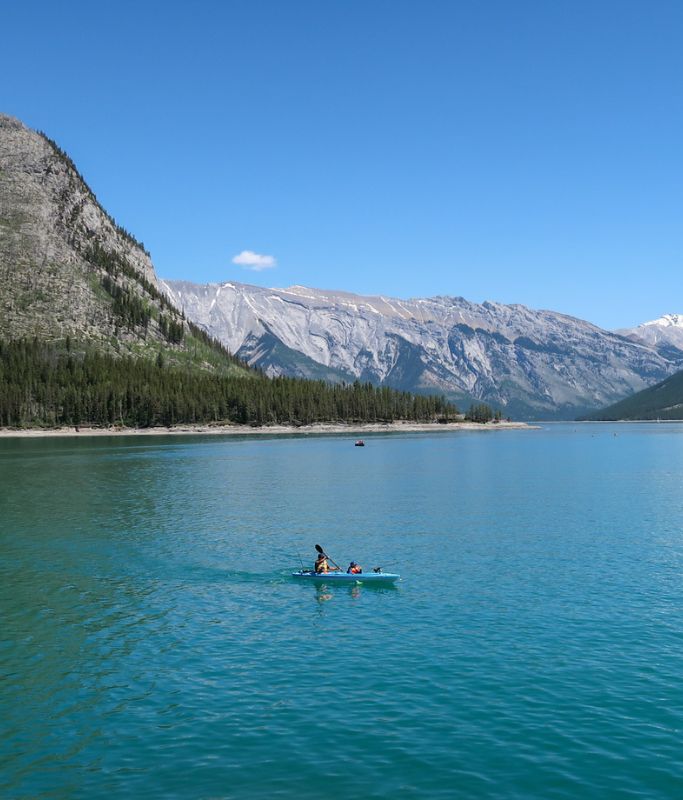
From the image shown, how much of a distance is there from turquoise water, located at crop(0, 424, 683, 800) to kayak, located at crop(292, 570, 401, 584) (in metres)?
0.88

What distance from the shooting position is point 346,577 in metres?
55.8

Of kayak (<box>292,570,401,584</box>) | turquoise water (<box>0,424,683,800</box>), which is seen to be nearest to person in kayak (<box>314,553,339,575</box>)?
kayak (<box>292,570,401,584</box>)

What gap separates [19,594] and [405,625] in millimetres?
28290

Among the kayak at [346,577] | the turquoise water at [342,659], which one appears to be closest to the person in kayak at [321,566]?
the kayak at [346,577]

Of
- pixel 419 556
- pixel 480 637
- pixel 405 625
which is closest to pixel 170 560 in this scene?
pixel 419 556

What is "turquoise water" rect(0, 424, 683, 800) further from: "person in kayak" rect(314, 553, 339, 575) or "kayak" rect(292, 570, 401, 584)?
"person in kayak" rect(314, 553, 339, 575)

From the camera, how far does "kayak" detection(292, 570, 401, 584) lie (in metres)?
54.5

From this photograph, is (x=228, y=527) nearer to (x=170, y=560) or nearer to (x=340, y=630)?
(x=170, y=560)

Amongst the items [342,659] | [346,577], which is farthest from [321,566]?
[342,659]

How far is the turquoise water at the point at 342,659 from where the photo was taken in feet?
87.1

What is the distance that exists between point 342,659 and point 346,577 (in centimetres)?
1735

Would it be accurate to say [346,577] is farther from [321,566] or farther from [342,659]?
[342,659]

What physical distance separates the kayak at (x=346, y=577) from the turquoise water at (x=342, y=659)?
2.90 feet

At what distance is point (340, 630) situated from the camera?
145 feet
